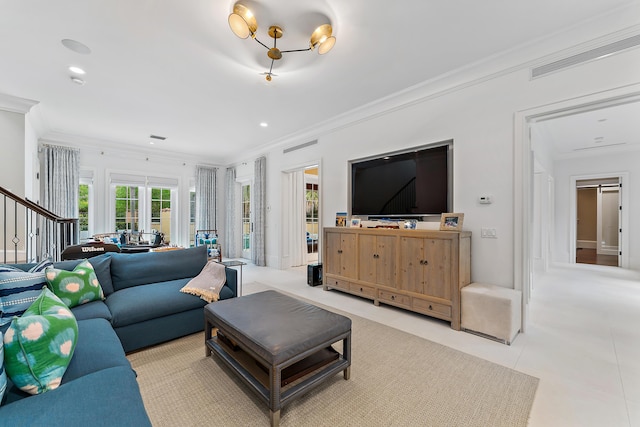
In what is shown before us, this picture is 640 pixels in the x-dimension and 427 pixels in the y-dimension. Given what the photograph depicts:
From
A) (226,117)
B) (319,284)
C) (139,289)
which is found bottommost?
(319,284)

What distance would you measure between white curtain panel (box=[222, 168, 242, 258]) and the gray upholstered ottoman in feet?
18.9

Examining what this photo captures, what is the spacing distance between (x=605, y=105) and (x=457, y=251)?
72.8 inches

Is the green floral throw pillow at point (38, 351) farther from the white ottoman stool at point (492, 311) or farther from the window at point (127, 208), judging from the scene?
the window at point (127, 208)

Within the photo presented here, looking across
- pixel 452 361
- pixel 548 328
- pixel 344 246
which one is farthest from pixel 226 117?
pixel 548 328

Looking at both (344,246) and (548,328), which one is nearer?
(548,328)

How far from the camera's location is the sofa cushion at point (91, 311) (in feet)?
6.84

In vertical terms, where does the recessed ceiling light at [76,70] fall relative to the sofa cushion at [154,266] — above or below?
above

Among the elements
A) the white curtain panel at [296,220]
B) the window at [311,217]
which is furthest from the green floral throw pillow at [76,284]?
the window at [311,217]

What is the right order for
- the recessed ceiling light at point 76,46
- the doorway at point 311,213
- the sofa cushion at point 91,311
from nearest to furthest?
the sofa cushion at point 91,311
the recessed ceiling light at point 76,46
the doorway at point 311,213

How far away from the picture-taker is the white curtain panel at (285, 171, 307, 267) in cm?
628

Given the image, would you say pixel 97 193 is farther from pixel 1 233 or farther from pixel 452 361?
pixel 452 361

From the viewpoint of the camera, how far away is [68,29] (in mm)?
2518

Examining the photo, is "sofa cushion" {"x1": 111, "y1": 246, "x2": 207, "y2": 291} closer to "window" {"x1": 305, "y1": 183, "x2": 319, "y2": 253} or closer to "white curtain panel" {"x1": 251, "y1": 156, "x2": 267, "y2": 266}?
"white curtain panel" {"x1": 251, "y1": 156, "x2": 267, "y2": 266}

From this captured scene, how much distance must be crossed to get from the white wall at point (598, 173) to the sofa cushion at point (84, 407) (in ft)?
28.4
